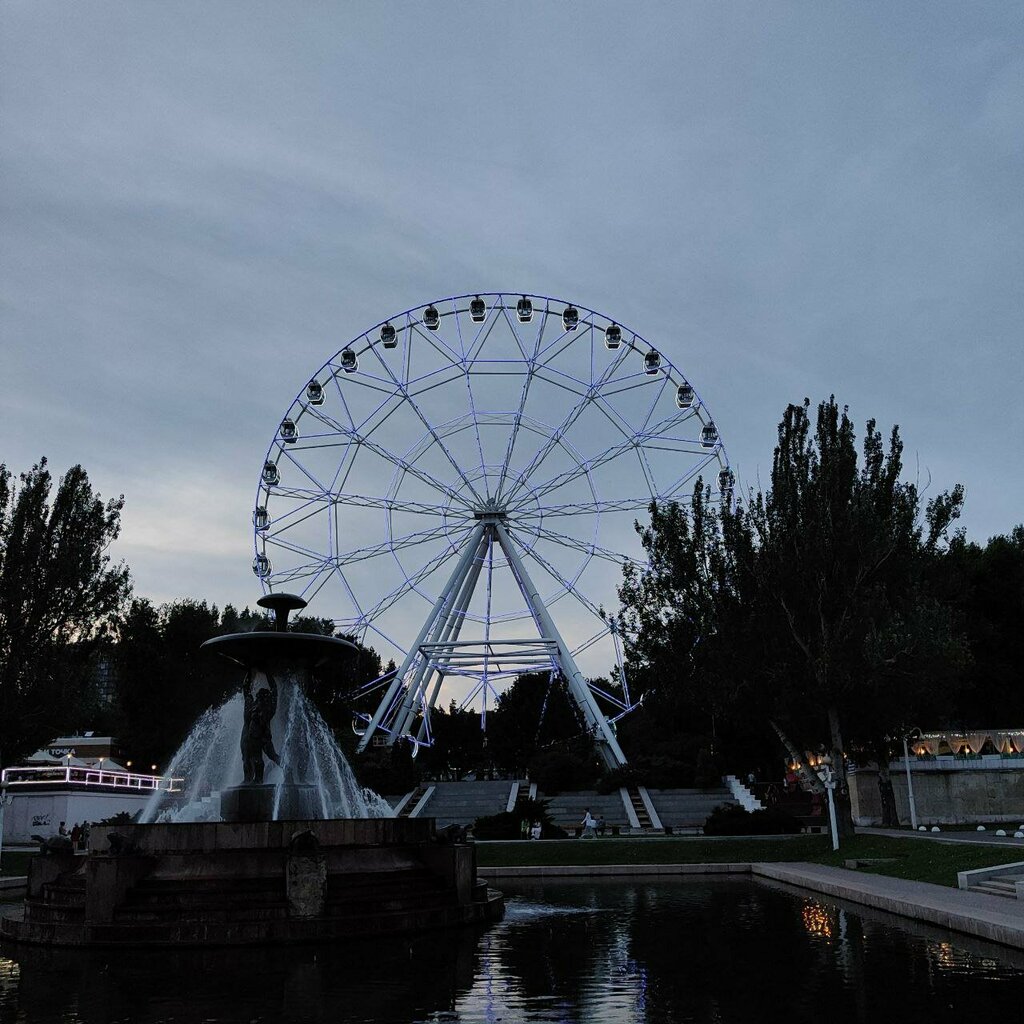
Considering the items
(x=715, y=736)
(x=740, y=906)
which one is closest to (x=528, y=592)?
(x=715, y=736)

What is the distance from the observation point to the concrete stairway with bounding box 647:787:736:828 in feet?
122

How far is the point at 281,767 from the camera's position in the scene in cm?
1892

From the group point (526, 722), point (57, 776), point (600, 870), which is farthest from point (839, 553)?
point (526, 722)

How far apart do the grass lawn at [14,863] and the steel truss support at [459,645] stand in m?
14.8

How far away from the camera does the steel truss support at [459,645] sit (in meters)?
41.0

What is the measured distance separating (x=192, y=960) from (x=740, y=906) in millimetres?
9086

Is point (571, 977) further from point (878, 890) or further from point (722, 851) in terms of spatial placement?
point (722, 851)

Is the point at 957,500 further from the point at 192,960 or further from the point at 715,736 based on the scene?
the point at 192,960

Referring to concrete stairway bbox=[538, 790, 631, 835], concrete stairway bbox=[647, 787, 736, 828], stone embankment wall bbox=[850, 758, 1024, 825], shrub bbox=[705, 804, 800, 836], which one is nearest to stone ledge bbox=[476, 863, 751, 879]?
shrub bbox=[705, 804, 800, 836]

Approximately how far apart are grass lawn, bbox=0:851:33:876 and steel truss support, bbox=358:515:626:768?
582 inches

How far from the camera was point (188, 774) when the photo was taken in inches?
1923

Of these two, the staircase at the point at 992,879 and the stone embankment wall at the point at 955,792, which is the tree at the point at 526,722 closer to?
the stone embankment wall at the point at 955,792

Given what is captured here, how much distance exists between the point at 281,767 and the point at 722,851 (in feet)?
45.4

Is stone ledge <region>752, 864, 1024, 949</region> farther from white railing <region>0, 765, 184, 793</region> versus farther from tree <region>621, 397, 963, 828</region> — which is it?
white railing <region>0, 765, 184, 793</region>
